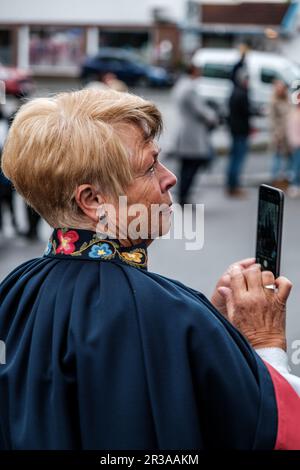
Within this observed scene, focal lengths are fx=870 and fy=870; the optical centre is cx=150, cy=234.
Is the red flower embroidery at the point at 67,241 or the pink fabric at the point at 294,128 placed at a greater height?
the pink fabric at the point at 294,128

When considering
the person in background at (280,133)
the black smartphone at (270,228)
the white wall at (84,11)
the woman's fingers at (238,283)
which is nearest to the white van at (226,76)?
the person in background at (280,133)

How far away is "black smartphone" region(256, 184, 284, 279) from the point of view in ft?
6.19

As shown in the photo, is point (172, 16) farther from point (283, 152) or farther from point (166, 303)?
point (166, 303)

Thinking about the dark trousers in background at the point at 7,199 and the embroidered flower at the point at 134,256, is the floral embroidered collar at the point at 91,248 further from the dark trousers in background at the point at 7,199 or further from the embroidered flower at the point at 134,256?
the dark trousers in background at the point at 7,199

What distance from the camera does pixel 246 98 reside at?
37.1 feet

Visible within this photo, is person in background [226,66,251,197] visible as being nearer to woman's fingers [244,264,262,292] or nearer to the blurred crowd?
the blurred crowd

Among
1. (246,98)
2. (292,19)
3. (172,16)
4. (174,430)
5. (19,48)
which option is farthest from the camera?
(172,16)

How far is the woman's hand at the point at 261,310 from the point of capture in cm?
185

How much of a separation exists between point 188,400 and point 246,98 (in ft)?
33.0

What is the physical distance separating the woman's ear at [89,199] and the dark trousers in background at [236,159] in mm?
9670

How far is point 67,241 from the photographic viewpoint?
1.69 m

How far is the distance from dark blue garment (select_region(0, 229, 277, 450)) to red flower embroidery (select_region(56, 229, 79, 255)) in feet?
0.16

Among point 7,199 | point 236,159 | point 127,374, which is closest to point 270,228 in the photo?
point 127,374
